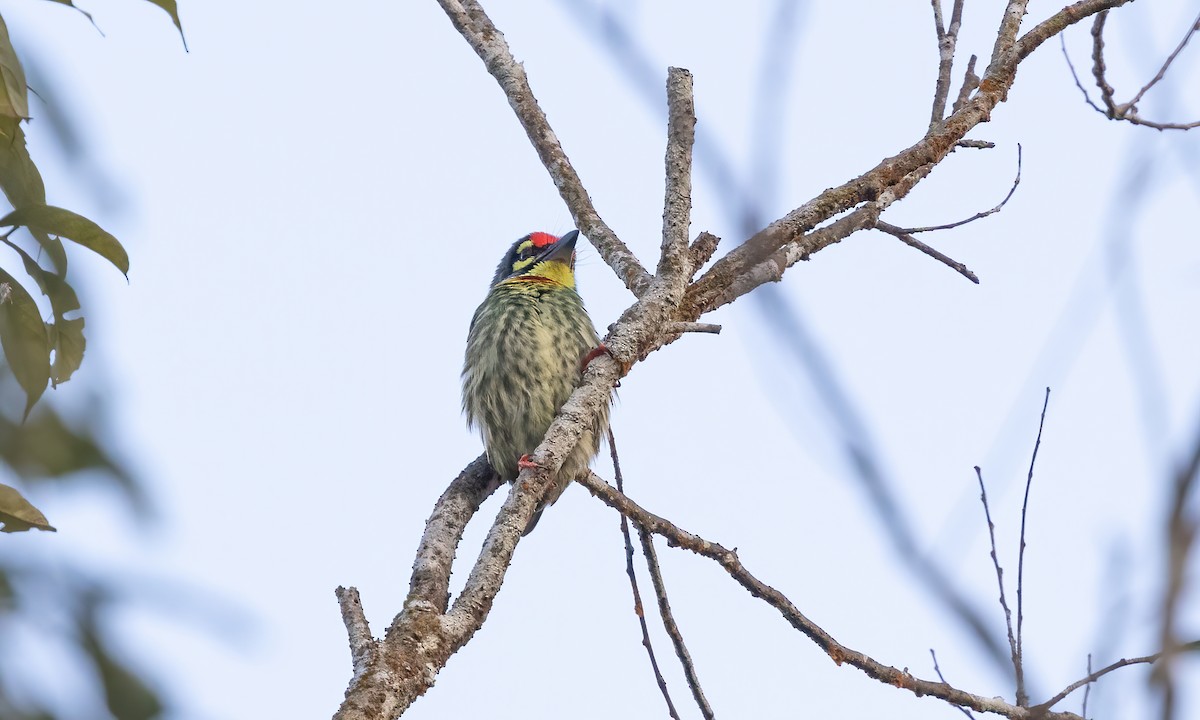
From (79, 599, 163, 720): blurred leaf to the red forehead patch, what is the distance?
4685 mm

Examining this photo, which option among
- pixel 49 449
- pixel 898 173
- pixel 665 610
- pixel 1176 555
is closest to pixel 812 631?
pixel 665 610

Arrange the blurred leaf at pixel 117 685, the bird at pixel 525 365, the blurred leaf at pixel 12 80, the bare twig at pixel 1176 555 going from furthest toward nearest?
1. the bird at pixel 525 365
2. the blurred leaf at pixel 12 80
3. the blurred leaf at pixel 117 685
4. the bare twig at pixel 1176 555

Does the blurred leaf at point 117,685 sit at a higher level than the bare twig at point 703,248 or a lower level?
lower

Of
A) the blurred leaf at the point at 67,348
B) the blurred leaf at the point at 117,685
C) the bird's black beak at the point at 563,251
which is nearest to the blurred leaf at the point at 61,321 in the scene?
the blurred leaf at the point at 67,348

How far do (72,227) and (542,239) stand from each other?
398 cm

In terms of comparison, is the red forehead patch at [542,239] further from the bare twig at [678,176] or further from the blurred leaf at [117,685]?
the blurred leaf at [117,685]

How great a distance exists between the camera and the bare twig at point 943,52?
4203 millimetres

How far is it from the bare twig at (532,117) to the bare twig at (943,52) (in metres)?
1.17

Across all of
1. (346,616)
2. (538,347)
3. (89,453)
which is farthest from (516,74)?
(89,453)

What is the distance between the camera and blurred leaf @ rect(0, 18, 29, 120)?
2.03 m

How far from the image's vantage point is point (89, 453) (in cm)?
183

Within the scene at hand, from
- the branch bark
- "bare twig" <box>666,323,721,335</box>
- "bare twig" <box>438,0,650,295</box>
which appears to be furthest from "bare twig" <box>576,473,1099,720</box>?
"bare twig" <box>438,0,650,295</box>

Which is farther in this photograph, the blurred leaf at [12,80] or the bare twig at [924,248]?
the bare twig at [924,248]

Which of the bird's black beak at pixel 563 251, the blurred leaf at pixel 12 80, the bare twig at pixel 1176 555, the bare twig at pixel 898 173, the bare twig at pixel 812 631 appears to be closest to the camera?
the bare twig at pixel 1176 555
